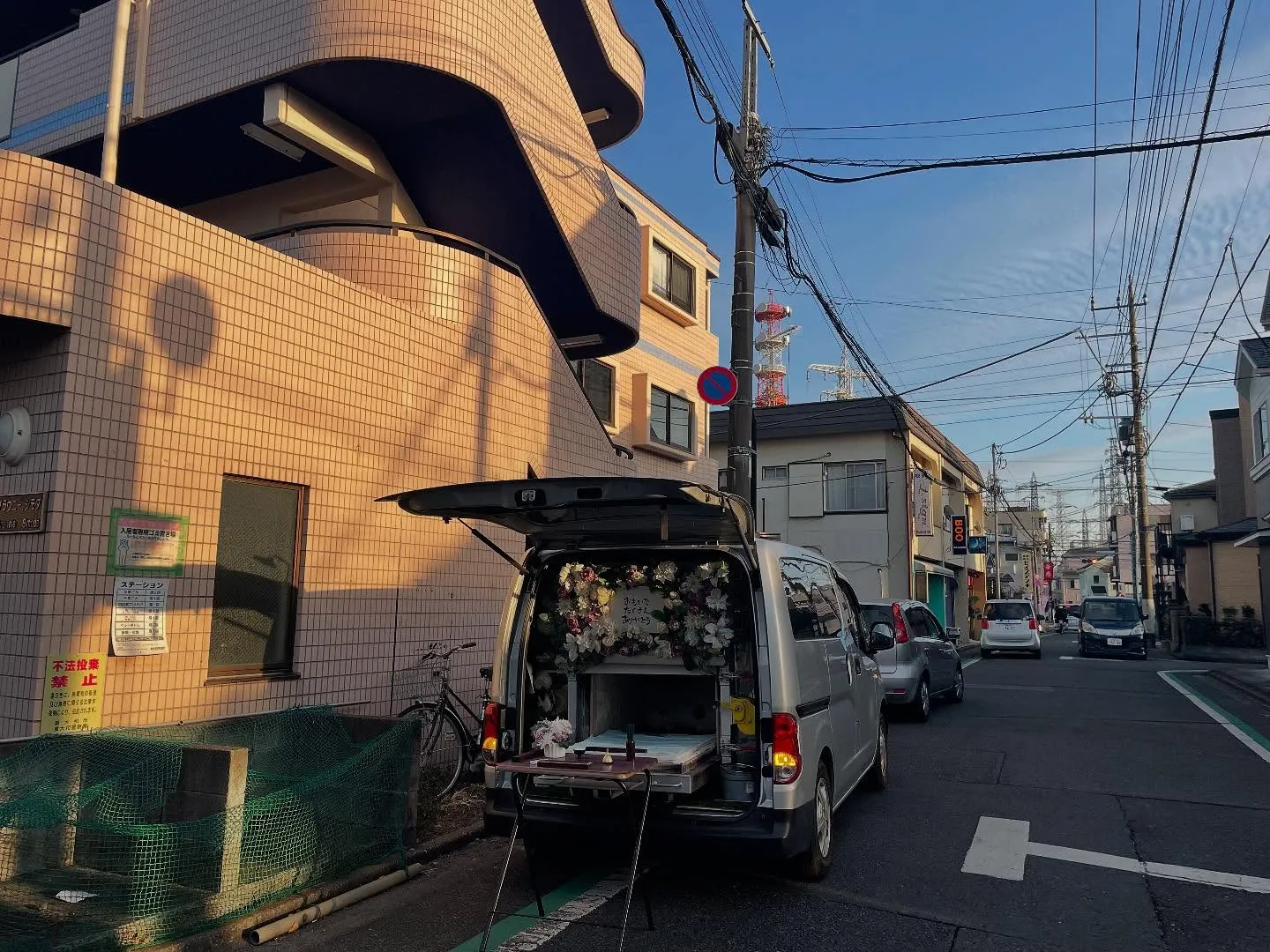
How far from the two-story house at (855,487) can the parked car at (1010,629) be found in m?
1.06

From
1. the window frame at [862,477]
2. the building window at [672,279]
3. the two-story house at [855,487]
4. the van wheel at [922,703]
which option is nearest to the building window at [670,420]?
the building window at [672,279]

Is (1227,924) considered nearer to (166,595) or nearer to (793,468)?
(166,595)

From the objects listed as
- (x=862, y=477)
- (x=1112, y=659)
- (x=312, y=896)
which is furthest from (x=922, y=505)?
(x=312, y=896)

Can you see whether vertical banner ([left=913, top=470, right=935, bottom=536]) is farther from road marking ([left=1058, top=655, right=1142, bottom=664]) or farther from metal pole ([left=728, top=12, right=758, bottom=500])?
metal pole ([left=728, top=12, right=758, bottom=500])

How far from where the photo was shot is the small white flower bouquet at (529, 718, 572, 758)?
5309mm

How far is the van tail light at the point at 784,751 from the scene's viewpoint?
A: 4.86 metres

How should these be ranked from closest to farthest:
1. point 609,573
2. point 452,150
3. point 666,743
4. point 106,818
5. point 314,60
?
point 106,818 < point 666,743 < point 609,573 < point 314,60 < point 452,150

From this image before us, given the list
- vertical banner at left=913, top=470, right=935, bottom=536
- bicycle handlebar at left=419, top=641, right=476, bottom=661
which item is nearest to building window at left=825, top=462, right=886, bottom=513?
vertical banner at left=913, top=470, right=935, bottom=536

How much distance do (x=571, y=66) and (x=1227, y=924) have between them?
11805 mm

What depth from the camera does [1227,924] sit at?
4852mm

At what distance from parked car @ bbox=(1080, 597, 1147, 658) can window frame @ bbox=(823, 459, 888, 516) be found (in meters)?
6.85

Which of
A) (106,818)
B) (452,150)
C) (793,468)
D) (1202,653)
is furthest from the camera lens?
(793,468)

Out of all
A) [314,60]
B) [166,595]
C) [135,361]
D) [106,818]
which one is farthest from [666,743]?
[314,60]

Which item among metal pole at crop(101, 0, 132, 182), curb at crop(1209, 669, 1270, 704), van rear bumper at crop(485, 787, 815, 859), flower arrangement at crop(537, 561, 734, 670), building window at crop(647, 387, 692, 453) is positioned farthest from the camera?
building window at crop(647, 387, 692, 453)
